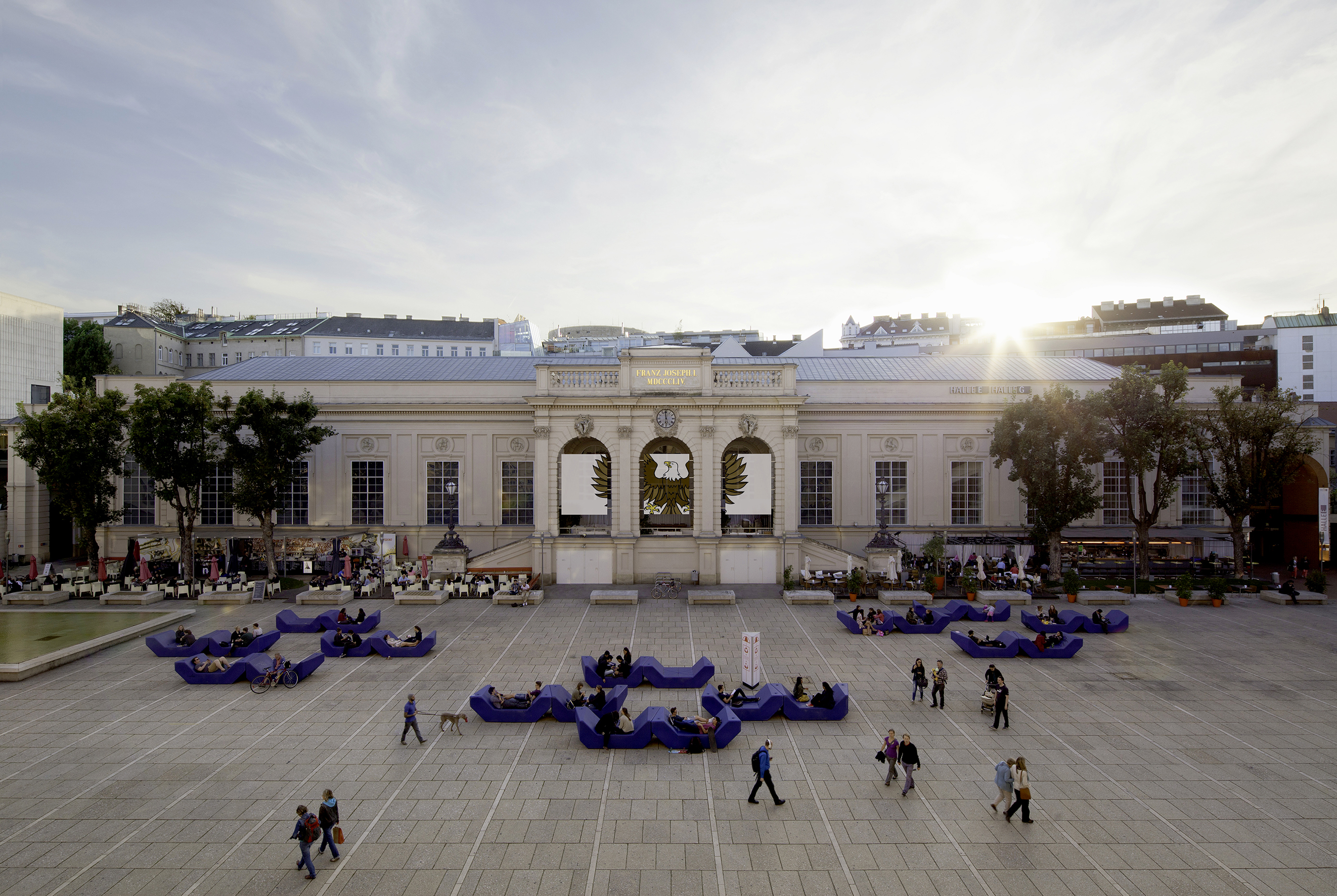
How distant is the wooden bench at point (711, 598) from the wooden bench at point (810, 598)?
309 cm

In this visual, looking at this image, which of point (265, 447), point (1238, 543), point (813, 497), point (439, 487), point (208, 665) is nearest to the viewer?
point (208, 665)

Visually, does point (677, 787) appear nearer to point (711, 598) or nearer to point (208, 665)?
point (208, 665)

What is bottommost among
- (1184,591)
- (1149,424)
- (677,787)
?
(677,787)

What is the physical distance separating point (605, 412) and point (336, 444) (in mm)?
19489

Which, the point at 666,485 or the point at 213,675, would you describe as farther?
the point at 666,485

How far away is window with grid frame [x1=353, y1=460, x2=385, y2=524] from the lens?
43.4 metres

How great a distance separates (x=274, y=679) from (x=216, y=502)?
2757 centimetres

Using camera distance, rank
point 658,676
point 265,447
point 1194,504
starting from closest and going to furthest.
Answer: point 658,676, point 265,447, point 1194,504

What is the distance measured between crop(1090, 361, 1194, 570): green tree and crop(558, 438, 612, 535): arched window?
2828 cm

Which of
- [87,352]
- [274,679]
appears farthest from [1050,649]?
[87,352]

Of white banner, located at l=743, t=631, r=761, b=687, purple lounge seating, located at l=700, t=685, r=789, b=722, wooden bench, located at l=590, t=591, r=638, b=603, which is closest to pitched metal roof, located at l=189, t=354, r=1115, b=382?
wooden bench, located at l=590, t=591, r=638, b=603

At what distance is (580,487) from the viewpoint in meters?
38.6

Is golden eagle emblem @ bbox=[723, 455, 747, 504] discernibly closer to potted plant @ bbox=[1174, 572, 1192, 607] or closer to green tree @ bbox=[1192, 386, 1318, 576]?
potted plant @ bbox=[1174, 572, 1192, 607]

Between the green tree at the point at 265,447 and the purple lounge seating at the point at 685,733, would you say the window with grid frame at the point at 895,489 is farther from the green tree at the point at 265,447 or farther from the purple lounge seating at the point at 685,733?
the green tree at the point at 265,447
